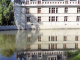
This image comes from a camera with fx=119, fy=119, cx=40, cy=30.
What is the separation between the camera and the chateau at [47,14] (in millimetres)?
24641

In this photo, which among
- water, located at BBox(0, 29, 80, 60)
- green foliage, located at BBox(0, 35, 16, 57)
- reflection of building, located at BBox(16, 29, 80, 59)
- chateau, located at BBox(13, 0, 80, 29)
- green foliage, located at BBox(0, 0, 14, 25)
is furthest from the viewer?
green foliage, located at BBox(0, 0, 14, 25)

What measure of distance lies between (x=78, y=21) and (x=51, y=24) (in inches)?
227

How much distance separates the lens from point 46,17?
25.1 meters

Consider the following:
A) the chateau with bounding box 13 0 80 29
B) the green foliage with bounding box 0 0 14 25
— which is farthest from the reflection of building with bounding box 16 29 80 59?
the green foliage with bounding box 0 0 14 25

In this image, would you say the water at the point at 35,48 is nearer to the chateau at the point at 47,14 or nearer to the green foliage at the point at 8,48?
the green foliage at the point at 8,48

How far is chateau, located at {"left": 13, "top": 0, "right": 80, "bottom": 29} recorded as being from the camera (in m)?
24.6

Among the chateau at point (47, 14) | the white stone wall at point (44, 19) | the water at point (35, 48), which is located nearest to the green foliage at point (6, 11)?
the chateau at point (47, 14)

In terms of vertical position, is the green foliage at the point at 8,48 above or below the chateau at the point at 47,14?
below

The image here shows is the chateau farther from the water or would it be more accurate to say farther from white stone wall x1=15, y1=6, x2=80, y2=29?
the water

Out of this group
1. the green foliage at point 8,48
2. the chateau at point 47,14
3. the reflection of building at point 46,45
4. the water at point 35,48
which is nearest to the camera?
the water at point 35,48

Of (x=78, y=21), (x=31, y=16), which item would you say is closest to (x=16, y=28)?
(x=31, y=16)

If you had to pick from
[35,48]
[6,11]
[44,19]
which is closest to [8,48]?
[35,48]

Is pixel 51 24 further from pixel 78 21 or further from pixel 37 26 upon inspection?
pixel 78 21

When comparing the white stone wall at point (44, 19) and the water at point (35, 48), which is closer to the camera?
the water at point (35, 48)
